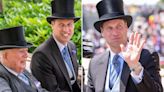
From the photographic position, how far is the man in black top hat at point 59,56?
10.7ft

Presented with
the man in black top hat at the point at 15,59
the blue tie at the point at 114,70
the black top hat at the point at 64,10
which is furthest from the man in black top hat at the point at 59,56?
the blue tie at the point at 114,70

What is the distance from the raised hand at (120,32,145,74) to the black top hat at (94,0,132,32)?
0.19 m

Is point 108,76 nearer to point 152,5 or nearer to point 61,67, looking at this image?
point 61,67

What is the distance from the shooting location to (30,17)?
137 inches

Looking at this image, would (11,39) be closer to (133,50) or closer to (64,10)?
(64,10)

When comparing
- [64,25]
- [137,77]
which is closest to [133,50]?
[137,77]

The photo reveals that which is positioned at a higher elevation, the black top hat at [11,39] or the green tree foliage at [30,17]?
the green tree foliage at [30,17]

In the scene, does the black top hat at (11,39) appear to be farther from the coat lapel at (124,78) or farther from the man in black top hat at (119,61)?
the coat lapel at (124,78)

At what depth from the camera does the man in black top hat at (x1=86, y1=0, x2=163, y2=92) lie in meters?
2.69

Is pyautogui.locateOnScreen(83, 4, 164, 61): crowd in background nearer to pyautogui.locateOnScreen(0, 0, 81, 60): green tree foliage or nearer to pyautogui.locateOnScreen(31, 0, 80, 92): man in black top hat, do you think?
pyautogui.locateOnScreen(31, 0, 80, 92): man in black top hat

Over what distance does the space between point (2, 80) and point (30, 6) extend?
0.89 m

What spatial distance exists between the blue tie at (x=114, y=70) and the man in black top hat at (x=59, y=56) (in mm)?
406

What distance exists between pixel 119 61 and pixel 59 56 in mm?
626

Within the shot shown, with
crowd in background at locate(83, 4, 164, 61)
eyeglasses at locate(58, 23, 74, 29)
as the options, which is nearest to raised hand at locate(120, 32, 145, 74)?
crowd in background at locate(83, 4, 164, 61)
